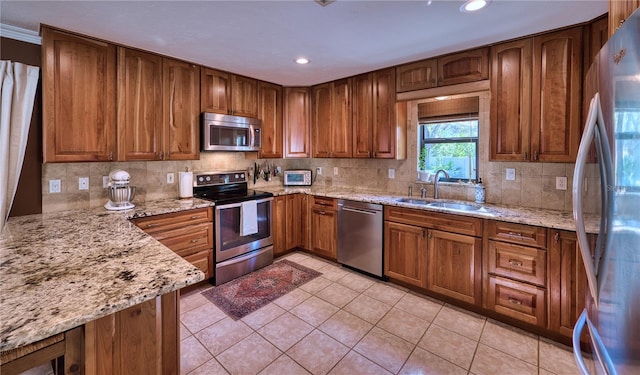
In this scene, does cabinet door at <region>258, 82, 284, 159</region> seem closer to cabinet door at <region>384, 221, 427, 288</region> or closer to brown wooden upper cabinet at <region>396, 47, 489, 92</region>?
brown wooden upper cabinet at <region>396, 47, 489, 92</region>

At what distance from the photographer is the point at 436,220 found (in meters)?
2.62

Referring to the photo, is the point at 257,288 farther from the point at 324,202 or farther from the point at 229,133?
the point at 229,133

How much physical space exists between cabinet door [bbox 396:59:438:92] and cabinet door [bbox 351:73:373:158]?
1.28ft

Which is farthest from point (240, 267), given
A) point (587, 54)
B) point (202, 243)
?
point (587, 54)

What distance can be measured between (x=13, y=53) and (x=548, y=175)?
446cm

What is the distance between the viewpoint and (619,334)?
30.7 inches

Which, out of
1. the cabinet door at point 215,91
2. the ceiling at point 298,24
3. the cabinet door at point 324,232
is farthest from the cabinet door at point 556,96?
the cabinet door at point 215,91

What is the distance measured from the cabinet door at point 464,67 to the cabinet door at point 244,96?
2.18m

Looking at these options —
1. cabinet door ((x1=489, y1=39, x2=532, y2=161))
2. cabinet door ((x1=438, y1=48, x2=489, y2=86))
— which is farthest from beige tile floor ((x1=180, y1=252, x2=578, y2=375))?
cabinet door ((x1=438, y1=48, x2=489, y2=86))

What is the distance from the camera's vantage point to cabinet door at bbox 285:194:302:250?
3797 millimetres

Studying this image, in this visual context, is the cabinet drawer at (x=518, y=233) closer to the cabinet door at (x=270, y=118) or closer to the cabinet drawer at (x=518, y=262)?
the cabinet drawer at (x=518, y=262)

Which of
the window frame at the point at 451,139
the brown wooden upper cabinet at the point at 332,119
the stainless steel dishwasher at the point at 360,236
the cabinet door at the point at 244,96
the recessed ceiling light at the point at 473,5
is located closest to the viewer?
the recessed ceiling light at the point at 473,5

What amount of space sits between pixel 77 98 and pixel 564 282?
3.95 meters

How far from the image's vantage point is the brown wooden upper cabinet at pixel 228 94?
10.3 ft
